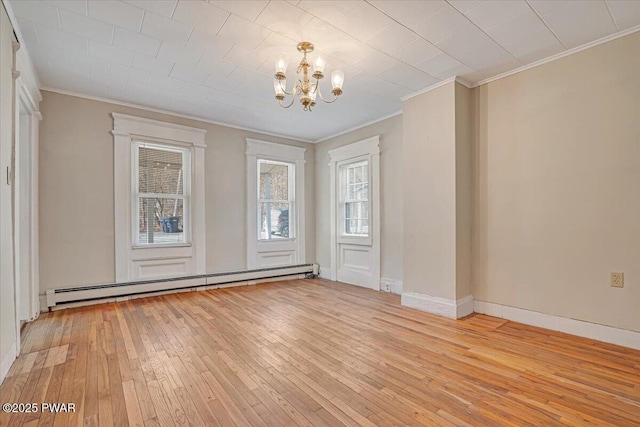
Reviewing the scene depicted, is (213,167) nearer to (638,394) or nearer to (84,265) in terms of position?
(84,265)

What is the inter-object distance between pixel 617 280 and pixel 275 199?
4557 mm

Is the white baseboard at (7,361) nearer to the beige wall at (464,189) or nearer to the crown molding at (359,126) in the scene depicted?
the beige wall at (464,189)

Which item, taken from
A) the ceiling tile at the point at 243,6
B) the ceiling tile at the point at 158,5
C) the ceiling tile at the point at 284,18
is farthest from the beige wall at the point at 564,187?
the ceiling tile at the point at 158,5

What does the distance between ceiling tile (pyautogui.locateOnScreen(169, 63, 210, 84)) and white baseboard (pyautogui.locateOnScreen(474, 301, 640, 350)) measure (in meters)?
3.86

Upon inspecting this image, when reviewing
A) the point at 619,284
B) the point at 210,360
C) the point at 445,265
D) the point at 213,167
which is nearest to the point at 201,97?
the point at 213,167

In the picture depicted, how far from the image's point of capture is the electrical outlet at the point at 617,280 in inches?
103

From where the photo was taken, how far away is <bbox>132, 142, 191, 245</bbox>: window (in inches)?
172

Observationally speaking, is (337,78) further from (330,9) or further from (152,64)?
(152,64)

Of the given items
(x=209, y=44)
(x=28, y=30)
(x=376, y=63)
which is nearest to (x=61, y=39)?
(x=28, y=30)

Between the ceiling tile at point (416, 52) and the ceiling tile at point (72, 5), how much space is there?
2.45 m

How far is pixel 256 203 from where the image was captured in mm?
5359

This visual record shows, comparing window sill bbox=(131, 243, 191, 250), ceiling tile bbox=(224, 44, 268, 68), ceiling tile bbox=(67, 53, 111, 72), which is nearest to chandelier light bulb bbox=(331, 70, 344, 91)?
ceiling tile bbox=(224, 44, 268, 68)

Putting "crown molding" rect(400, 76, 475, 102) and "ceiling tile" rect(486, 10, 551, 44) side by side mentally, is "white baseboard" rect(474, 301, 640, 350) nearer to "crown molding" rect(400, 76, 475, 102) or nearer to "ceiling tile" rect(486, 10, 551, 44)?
"crown molding" rect(400, 76, 475, 102)

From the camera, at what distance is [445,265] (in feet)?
11.3
